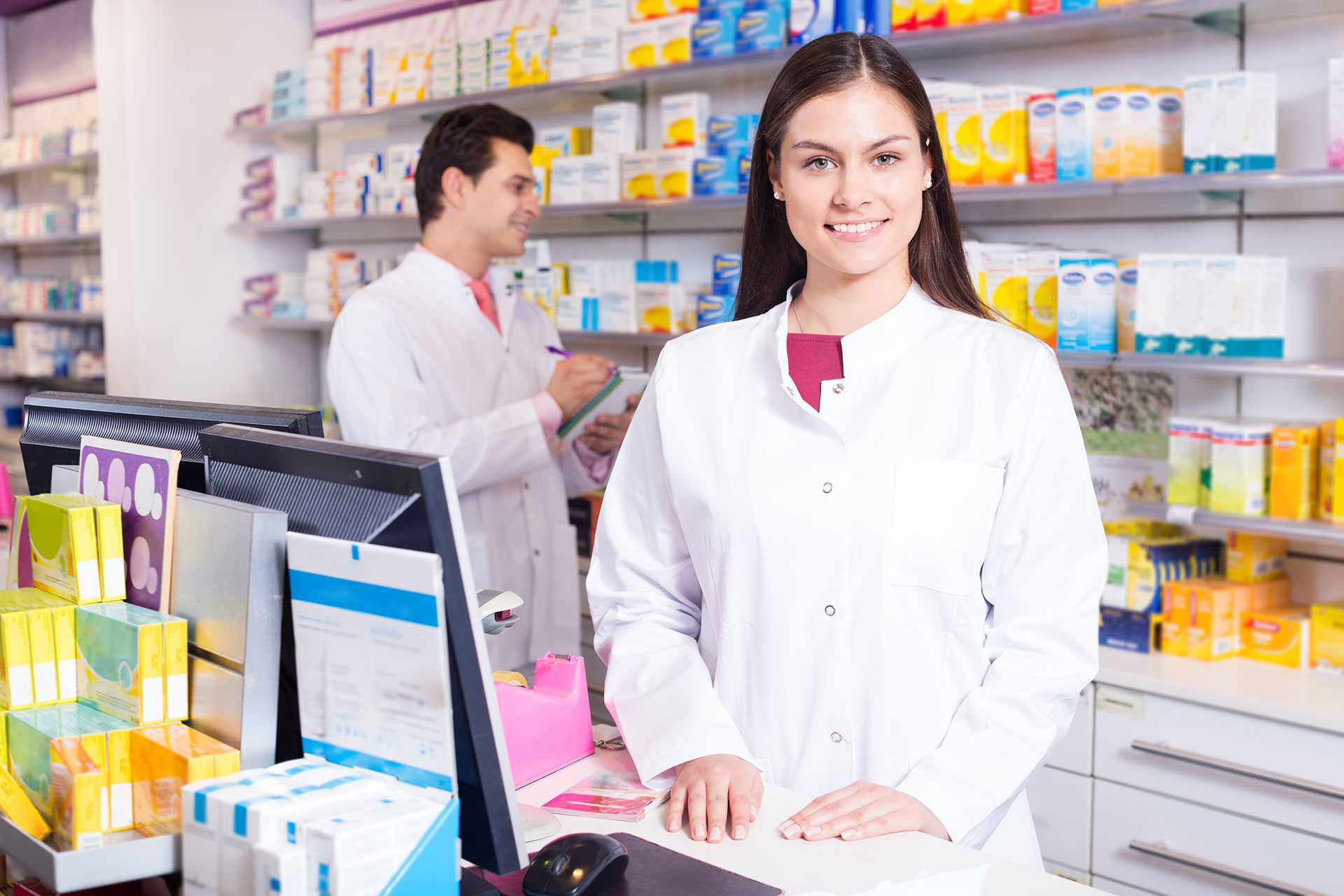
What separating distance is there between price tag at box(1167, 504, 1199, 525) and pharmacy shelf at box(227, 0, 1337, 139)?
110 cm

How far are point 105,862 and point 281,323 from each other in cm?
442

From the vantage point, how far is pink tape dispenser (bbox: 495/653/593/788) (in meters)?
1.46

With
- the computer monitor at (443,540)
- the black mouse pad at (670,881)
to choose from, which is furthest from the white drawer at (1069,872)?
the computer monitor at (443,540)

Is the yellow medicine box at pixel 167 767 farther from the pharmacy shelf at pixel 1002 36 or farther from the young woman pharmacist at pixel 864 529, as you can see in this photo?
the pharmacy shelf at pixel 1002 36

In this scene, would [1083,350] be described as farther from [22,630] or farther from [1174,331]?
[22,630]

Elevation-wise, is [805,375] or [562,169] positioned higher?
[562,169]

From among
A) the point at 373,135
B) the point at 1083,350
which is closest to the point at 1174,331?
the point at 1083,350

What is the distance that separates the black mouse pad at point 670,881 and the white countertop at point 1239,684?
5.38 ft

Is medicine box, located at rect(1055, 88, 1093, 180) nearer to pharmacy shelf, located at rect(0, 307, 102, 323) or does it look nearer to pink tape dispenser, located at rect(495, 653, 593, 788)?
pink tape dispenser, located at rect(495, 653, 593, 788)

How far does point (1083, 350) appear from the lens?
2781 millimetres

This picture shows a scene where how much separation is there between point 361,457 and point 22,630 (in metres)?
0.45

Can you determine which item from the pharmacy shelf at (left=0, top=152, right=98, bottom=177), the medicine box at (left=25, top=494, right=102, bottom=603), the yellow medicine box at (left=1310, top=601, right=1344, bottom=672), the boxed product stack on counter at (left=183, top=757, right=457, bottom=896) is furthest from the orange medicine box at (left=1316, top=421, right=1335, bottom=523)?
the pharmacy shelf at (left=0, top=152, right=98, bottom=177)

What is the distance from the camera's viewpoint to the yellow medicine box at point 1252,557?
282 cm

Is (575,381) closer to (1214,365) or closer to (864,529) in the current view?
(1214,365)
